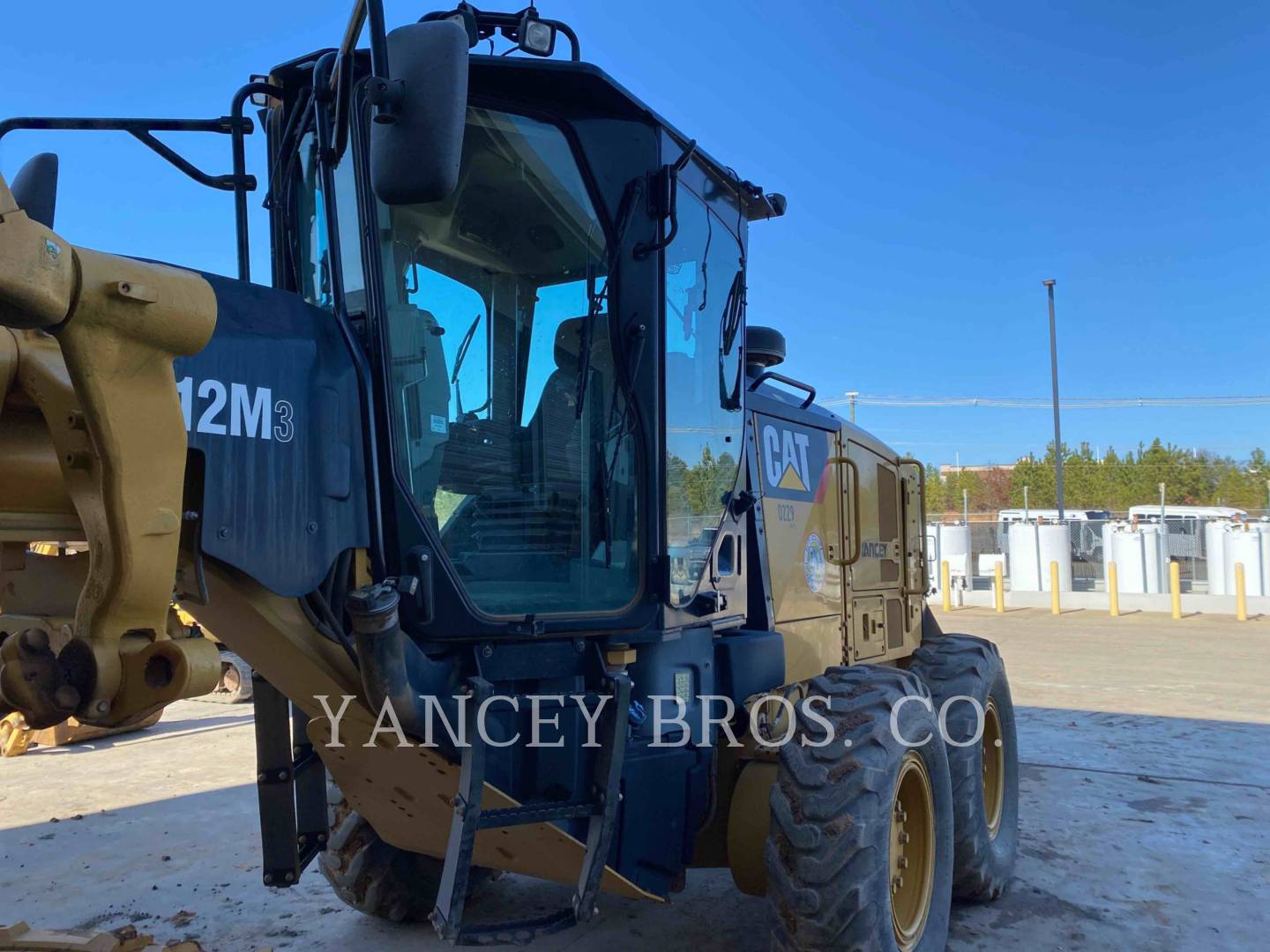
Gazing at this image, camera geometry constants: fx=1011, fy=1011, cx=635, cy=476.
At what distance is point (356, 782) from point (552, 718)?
2.93 ft

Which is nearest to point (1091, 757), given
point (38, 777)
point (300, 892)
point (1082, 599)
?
point (300, 892)

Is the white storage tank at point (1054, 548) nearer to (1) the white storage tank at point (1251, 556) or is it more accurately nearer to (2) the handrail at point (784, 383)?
(1) the white storage tank at point (1251, 556)

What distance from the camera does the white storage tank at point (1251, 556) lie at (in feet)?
66.5

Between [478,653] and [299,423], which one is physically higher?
[299,423]

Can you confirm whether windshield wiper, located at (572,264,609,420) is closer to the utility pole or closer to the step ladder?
the step ladder

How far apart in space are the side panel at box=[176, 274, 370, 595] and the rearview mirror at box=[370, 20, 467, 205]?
62cm

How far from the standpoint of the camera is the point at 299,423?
2.62 metres

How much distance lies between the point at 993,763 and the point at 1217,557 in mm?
18919

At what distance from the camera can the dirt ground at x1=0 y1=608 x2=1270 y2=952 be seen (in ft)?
14.1

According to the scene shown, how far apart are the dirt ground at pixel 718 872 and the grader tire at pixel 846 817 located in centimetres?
109

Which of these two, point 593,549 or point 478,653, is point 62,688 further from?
point 593,549

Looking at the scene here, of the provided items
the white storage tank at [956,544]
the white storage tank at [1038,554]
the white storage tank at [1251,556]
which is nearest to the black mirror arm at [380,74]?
the white storage tank at [1251,556]

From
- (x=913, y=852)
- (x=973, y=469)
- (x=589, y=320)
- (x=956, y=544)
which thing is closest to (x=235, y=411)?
(x=589, y=320)

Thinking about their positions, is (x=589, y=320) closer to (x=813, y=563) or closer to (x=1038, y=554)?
(x=813, y=563)
